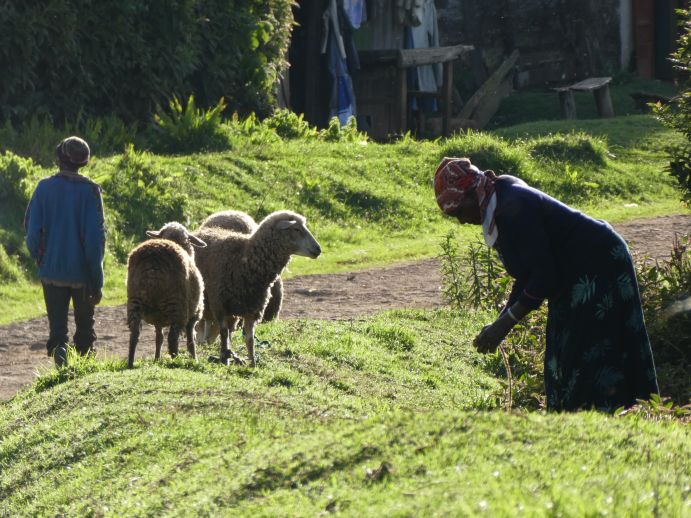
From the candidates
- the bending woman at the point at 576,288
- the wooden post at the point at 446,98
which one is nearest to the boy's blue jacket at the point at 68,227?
the bending woman at the point at 576,288

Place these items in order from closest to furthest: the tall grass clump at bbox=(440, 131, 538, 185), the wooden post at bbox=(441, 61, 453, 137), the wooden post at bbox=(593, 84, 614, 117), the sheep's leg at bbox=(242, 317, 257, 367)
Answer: the sheep's leg at bbox=(242, 317, 257, 367)
the tall grass clump at bbox=(440, 131, 538, 185)
the wooden post at bbox=(441, 61, 453, 137)
the wooden post at bbox=(593, 84, 614, 117)

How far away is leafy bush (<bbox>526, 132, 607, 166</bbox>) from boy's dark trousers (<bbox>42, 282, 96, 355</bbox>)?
12.0 meters

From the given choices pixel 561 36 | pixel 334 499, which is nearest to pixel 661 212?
pixel 561 36

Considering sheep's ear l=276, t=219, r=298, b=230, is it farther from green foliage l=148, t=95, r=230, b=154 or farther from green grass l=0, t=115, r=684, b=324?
green foliage l=148, t=95, r=230, b=154

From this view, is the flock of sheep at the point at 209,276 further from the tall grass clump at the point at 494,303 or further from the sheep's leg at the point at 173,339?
the tall grass clump at the point at 494,303

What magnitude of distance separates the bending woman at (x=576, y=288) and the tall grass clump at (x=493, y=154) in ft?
42.1

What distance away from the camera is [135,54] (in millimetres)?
20219

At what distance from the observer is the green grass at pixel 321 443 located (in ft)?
16.5

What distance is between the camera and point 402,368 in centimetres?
1051

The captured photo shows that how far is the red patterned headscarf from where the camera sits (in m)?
7.01

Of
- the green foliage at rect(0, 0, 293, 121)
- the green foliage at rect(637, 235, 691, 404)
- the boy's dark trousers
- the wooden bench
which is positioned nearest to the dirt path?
the boy's dark trousers

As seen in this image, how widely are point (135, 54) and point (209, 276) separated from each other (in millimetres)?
10406

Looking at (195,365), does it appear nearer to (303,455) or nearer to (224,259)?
(224,259)

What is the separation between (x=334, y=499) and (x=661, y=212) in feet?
49.1
